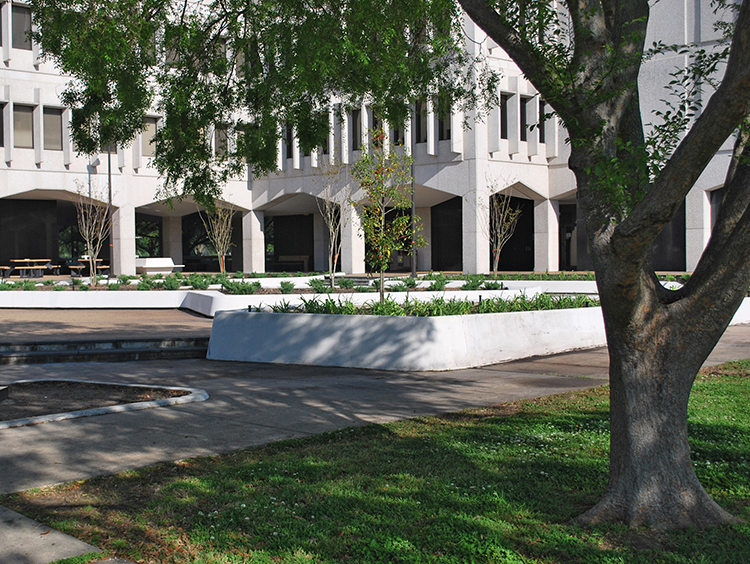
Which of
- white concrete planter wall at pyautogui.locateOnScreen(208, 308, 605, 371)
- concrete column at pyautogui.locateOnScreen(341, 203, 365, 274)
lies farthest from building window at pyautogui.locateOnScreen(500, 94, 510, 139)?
white concrete planter wall at pyautogui.locateOnScreen(208, 308, 605, 371)

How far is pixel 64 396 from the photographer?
849 centimetres

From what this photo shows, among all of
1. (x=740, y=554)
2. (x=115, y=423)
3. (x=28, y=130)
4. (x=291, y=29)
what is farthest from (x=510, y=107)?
(x=740, y=554)

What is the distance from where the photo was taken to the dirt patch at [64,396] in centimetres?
764

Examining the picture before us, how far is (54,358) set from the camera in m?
12.0

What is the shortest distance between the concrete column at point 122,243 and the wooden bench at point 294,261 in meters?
13.7

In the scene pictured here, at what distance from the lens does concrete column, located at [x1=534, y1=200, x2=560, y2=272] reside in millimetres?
37625

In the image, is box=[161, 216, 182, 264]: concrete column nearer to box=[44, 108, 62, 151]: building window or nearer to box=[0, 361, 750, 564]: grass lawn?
box=[44, 108, 62, 151]: building window

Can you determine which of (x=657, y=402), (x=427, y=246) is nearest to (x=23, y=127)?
(x=427, y=246)

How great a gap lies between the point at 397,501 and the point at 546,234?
34525 millimetres

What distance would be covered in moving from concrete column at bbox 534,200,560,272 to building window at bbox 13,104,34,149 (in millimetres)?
25052

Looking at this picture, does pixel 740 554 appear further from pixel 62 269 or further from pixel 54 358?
pixel 62 269

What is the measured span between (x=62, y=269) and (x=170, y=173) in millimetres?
37618

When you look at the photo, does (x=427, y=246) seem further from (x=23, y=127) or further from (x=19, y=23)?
(x=19, y=23)

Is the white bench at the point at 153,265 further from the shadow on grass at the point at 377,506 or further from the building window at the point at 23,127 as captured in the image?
the shadow on grass at the point at 377,506
